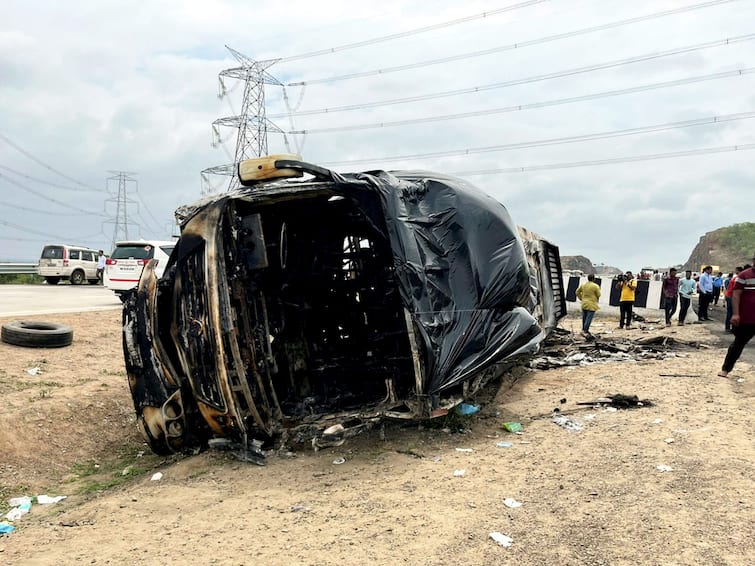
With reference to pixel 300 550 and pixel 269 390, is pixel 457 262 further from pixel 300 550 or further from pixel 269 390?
pixel 300 550

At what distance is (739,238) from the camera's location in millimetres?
70312

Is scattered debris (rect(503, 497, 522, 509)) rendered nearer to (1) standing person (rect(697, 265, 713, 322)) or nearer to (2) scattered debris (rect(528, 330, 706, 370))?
(2) scattered debris (rect(528, 330, 706, 370))

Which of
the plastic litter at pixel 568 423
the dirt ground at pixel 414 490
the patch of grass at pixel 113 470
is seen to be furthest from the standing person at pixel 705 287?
the patch of grass at pixel 113 470

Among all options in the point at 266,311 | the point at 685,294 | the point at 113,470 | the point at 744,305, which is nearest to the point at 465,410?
the point at 266,311

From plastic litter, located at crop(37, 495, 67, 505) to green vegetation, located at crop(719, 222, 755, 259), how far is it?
72512 millimetres

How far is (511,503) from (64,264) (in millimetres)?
25248

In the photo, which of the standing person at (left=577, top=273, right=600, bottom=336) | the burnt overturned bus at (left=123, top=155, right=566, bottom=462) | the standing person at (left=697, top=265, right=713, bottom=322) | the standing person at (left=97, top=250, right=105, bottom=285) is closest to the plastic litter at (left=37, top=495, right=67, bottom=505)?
the burnt overturned bus at (left=123, top=155, right=566, bottom=462)

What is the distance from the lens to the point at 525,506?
387 centimetres

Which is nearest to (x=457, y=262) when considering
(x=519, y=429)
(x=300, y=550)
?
(x=519, y=429)

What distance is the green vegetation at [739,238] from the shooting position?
67.1 meters

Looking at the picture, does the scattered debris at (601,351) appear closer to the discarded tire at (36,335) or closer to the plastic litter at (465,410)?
the plastic litter at (465,410)

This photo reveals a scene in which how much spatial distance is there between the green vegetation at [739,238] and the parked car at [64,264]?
64350 millimetres

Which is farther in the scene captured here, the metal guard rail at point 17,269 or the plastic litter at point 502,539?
the metal guard rail at point 17,269

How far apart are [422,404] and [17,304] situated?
12731 mm
